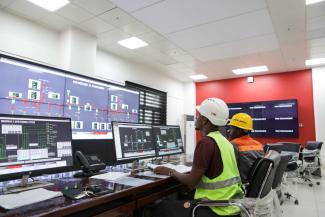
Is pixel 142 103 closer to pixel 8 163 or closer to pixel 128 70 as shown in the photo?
pixel 128 70

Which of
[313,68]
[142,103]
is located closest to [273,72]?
[313,68]

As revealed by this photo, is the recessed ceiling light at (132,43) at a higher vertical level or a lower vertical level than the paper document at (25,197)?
higher

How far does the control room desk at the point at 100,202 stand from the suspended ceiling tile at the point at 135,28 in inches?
117

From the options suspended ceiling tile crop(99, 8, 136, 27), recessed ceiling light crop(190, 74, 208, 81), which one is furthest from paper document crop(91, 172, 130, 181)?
recessed ceiling light crop(190, 74, 208, 81)

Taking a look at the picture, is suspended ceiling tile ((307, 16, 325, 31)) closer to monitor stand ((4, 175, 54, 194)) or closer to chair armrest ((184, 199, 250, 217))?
chair armrest ((184, 199, 250, 217))

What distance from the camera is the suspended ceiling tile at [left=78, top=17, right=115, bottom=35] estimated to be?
4.10 meters

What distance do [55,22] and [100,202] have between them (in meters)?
3.85

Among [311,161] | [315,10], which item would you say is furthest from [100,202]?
[311,161]

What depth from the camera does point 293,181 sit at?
498 cm

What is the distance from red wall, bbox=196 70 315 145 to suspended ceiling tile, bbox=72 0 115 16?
519 centimetres

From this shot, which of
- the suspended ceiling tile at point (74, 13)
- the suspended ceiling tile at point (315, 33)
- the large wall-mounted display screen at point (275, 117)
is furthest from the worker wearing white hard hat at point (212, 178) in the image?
the large wall-mounted display screen at point (275, 117)

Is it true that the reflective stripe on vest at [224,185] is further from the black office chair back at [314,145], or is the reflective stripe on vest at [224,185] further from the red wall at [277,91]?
the red wall at [277,91]

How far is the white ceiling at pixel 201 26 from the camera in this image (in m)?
3.54

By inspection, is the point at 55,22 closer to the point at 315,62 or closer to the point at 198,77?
the point at 198,77
